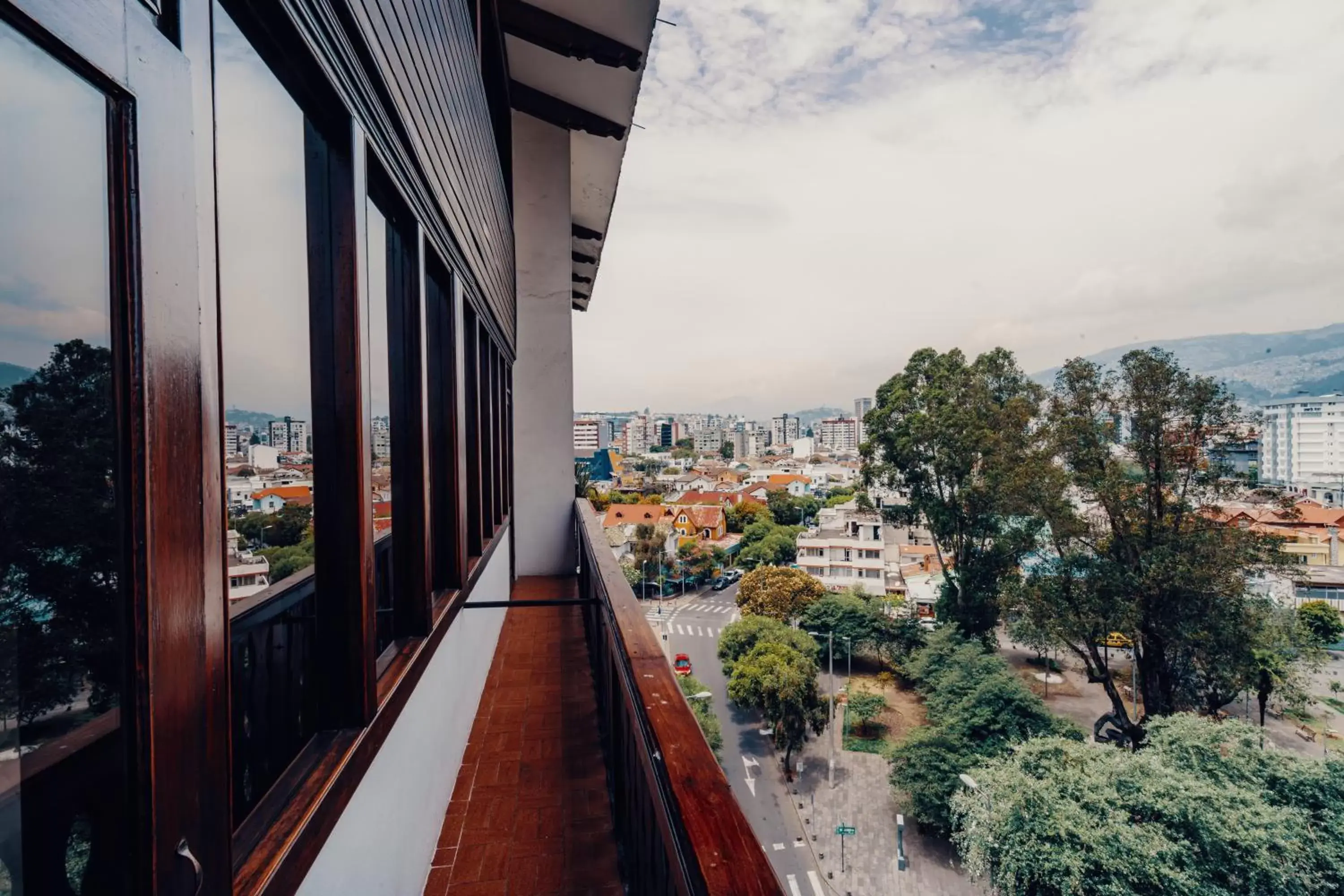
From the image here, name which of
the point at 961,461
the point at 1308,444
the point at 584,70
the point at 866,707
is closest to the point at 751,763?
the point at 866,707

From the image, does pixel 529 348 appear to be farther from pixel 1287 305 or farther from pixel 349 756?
pixel 1287 305

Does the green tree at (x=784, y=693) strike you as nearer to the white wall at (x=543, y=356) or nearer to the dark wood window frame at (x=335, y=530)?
the white wall at (x=543, y=356)

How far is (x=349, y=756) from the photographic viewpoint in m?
1.16

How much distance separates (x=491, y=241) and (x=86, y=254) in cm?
325

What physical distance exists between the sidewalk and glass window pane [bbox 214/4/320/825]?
15.7 meters

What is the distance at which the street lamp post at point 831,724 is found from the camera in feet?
56.9

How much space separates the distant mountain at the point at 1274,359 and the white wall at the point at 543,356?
227ft

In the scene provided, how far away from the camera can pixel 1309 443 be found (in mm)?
55125

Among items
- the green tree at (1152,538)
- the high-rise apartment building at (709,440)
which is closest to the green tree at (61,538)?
the green tree at (1152,538)

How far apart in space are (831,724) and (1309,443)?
6401cm

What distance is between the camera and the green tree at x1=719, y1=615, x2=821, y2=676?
20281 millimetres

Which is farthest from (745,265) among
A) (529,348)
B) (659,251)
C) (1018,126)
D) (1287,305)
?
(529,348)

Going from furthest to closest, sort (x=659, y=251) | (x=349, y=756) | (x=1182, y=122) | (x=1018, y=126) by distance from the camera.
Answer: (x=1182, y=122), (x=1018, y=126), (x=659, y=251), (x=349, y=756)

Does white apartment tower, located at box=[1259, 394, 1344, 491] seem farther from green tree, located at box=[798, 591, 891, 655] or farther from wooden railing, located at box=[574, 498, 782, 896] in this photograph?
wooden railing, located at box=[574, 498, 782, 896]
